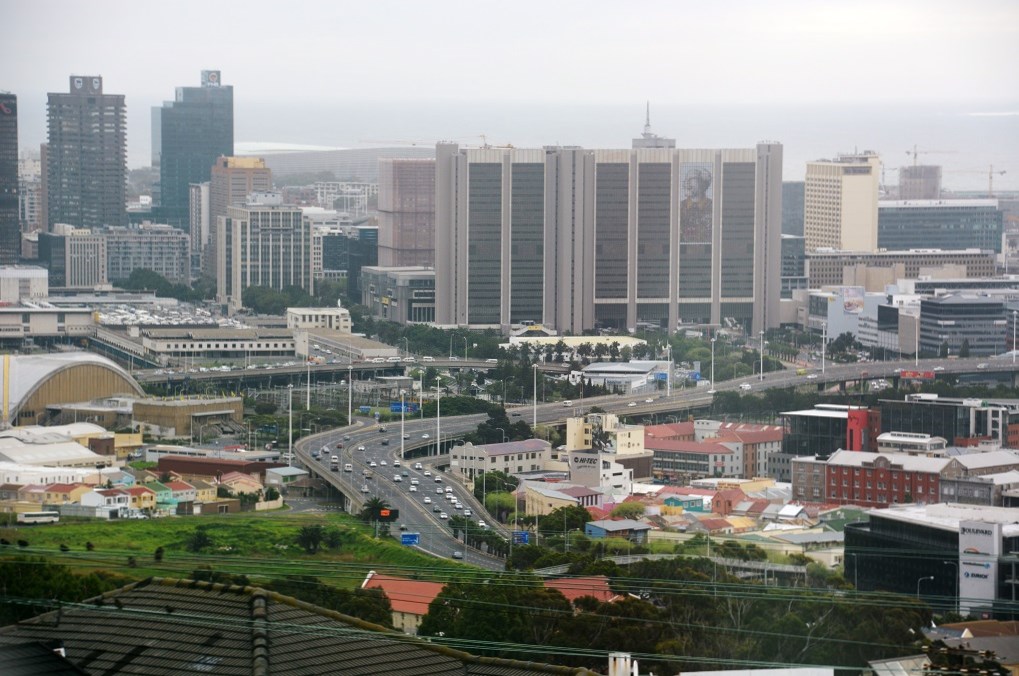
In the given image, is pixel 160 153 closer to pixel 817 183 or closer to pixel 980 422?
pixel 817 183

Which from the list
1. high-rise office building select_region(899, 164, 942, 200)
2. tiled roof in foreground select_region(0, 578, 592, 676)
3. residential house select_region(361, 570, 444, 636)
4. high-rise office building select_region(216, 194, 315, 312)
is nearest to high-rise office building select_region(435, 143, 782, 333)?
high-rise office building select_region(216, 194, 315, 312)

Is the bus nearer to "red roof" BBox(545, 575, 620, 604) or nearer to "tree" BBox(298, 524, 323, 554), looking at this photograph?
"tree" BBox(298, 524, 323, 554)

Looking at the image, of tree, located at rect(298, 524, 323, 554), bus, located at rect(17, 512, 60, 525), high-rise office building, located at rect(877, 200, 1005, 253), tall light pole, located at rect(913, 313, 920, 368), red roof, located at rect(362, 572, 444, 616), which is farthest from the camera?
high-rise office building, located at rect(877, 200, 1005, 253)

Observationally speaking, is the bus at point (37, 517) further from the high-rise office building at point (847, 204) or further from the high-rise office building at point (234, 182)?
the high-rise office building at point (234, 182)

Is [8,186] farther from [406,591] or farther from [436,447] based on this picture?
[406,591]

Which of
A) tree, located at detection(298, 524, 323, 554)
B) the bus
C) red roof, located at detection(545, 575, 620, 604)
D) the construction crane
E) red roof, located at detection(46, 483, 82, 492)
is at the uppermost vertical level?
the construction crane
